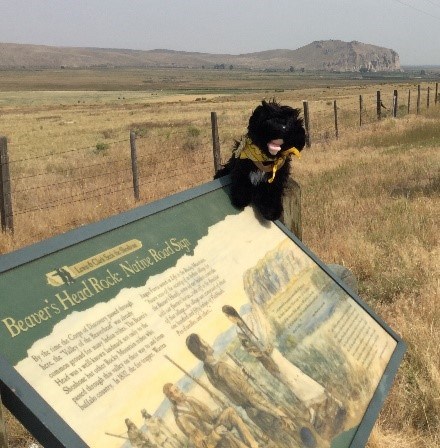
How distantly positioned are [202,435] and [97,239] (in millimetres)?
709

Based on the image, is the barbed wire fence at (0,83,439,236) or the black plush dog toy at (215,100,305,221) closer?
the black plush dog toy at (215,100,305,221)

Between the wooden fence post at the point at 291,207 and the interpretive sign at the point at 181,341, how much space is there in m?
0.52

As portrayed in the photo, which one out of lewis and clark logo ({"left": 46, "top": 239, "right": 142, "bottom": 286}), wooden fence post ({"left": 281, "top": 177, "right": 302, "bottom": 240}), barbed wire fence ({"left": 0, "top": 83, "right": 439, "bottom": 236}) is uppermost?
lewis and clark logo ({"left": 46, "top": 239, "right": 142, "bottom": 286})

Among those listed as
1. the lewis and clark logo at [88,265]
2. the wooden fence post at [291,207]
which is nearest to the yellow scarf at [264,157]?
the wooden fence post at [291,207]

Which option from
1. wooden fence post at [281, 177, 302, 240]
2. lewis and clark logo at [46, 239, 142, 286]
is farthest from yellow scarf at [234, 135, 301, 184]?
lewis and clark logo at [46, 239, 142, 286]

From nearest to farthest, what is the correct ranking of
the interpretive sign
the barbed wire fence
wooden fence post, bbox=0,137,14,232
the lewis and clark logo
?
the interpretive sign < the lewis and clark logo < wooden fence post, bbox=0,137,14,232 < the barbed wire fence

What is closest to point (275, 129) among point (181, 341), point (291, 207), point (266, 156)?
point (266, 156)

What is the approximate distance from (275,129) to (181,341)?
141cm

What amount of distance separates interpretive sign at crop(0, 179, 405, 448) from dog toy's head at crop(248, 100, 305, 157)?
359 mm

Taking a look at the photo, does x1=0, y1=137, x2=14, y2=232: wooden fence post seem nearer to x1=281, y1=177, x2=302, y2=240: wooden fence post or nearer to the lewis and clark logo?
x1=281, y1=177, x2=302, y2=240: wooden fence post

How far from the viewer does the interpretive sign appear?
5.19ft

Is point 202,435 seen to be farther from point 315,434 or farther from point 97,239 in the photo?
point 97,239

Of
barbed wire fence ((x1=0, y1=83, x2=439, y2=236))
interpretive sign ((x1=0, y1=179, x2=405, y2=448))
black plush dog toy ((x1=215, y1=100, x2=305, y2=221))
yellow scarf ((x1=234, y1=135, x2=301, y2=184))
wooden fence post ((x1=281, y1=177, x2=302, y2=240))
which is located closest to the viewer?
interpretive sign ((x1=0, y1=179, x2=405, y2=448))

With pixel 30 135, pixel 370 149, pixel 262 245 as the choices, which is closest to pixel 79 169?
pixel 370 149
